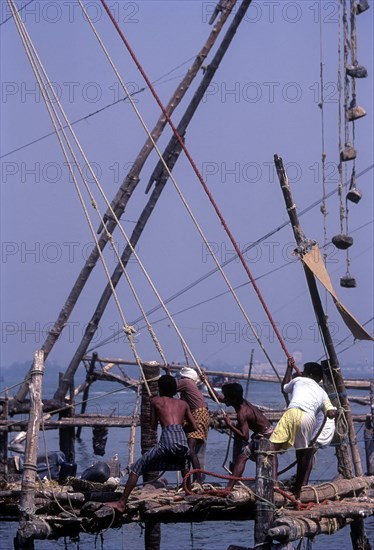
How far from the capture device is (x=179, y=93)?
75.3ft

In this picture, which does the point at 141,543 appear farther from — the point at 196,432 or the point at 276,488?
the point at 276,488

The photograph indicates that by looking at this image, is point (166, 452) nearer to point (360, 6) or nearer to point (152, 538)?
point (152, 538)

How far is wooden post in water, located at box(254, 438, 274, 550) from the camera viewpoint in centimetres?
1215

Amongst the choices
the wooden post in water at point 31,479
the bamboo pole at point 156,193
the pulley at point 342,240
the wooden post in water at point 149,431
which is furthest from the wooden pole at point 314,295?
the bamboo pole at point 156,193

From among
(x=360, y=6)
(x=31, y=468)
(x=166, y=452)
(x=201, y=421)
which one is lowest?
(x=31, y=468)

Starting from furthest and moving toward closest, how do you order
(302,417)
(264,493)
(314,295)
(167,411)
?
Result: 1. (314,295)
2. (167,411)
3. (302,417)
4. (264,493)

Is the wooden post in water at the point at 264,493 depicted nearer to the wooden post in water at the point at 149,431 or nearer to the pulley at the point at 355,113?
the wooden post in water at the point at 149,431

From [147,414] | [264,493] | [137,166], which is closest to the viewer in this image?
[264,493]

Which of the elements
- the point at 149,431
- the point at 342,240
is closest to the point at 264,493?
the point at 149,431

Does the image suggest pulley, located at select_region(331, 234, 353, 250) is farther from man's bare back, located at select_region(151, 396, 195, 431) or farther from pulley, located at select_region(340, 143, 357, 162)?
man's bare back, located at select_region(151, 396, 195, 431)

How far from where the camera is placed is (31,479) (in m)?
13.0

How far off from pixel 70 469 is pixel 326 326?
4585mm

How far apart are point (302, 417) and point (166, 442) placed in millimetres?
1570

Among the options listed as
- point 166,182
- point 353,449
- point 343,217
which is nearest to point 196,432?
point 353,449
